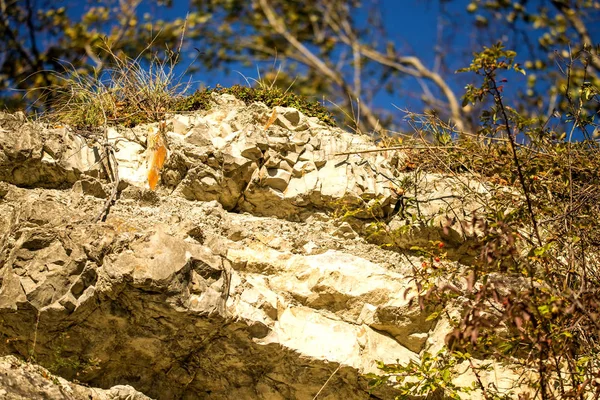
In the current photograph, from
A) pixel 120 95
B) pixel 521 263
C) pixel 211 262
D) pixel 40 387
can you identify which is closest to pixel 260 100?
pixel 120 95

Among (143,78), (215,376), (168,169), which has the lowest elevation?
(215,376)

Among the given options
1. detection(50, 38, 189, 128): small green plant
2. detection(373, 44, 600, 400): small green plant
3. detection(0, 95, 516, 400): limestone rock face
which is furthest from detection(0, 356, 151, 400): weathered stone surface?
detection(50, 38, 189, 128): small green plant

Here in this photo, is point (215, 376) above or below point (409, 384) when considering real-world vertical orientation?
below

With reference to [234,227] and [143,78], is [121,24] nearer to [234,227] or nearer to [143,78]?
[143,78]

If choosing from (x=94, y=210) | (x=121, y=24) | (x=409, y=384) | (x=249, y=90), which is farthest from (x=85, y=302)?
(x=121, y=24)

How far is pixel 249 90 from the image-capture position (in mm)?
5164

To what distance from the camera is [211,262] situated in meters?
3.58

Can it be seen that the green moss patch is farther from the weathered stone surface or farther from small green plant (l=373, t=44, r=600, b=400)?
the weathered stone surface

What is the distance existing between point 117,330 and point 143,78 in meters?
2.52

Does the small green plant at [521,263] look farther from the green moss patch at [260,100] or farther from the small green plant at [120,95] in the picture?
the small green plant at [120,95]

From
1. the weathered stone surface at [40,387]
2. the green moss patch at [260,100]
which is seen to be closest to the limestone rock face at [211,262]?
the weathered stone surface at [40,387]

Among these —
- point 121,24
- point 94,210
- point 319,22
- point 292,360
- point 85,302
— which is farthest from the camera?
point 319,22

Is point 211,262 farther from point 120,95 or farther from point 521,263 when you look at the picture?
point 120,95

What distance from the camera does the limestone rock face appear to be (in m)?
3.35
